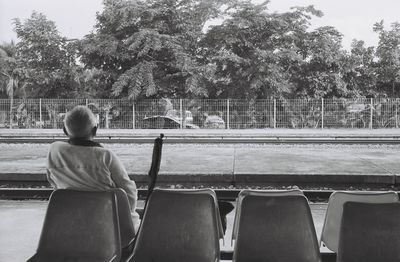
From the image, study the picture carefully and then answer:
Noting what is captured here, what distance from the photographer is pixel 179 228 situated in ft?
9.22

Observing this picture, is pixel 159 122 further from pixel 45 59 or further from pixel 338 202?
pixel 338 202

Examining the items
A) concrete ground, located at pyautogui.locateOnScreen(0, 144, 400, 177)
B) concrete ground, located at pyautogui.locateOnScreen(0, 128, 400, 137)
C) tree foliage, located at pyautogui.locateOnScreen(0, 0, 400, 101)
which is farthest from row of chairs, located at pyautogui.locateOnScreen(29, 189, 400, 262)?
tree foliage, located at pyautogui.locateOnScreen(0, 0, 400, 101)

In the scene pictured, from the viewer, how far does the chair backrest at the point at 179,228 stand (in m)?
2.78

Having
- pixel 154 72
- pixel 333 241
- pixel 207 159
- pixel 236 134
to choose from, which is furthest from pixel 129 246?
pixel 154 72

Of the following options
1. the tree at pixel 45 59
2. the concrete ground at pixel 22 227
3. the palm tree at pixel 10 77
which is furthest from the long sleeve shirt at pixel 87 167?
the palm tree at pixel 10 77

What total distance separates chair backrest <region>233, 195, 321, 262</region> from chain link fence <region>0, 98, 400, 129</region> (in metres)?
A: 20.2

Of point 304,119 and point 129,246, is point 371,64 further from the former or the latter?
point 129,246

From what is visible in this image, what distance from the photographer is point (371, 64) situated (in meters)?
26.5

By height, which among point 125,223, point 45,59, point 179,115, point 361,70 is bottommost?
point 125,223

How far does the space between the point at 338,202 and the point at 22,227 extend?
379cm

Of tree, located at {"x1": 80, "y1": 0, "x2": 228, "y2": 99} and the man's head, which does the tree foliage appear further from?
the man's head

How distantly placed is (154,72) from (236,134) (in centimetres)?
671

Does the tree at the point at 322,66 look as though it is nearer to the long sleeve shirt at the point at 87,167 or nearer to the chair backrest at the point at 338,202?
the chair backrest at the point at 338,202

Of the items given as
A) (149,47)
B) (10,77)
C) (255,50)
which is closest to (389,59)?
(255,50)
